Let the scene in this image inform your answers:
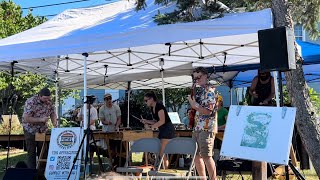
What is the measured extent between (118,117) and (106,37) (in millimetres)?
4500

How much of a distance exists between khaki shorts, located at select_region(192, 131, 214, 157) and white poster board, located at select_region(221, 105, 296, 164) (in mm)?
923

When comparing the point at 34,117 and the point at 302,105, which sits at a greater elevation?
the point at 302,105

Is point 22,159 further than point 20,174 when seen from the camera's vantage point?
Yes

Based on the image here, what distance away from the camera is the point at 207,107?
5375mm

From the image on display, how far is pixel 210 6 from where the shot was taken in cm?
820

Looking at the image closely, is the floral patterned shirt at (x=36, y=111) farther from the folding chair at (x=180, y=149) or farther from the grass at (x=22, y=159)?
the folding chair at (x=180, y=149)

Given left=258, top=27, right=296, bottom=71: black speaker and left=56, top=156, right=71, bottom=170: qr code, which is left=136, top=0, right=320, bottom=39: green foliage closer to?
left=56, top=156, right=71, bottom=170: qr code

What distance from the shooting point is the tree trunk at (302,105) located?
6.14 metres

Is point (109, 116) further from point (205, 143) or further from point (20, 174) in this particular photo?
point (20, 174)

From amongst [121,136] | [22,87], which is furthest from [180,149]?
[22,87]

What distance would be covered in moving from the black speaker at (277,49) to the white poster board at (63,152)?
3.12m

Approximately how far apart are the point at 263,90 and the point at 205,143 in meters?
1.77

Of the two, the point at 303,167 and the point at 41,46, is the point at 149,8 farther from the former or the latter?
the point at 303,167

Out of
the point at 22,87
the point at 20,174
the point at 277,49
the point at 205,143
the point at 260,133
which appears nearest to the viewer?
the point at 260,133
